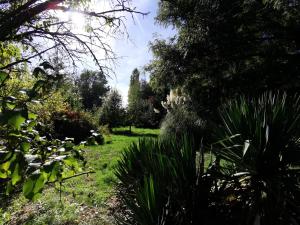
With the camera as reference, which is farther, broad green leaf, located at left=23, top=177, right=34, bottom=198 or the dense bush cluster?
the dense bush cluster

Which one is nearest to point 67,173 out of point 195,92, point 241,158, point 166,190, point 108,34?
point 166,190

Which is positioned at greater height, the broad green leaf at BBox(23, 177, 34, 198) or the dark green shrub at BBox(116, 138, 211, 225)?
the broad green leaf at BBox(23, 177, 34, 198)

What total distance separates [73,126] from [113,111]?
9.13m

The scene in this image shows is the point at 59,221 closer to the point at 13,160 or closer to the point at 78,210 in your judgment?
the point at 78,210

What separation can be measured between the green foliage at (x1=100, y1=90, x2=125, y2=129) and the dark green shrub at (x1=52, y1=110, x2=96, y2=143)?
24.4 feet

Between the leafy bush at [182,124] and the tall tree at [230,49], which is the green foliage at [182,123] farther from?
the tall tree at [230,49]

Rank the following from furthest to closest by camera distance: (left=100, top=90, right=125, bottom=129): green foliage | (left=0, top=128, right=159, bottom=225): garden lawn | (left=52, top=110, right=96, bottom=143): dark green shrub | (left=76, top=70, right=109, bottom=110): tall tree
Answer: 1. (left=76, top=70, right=109, bottom=110): tall tree
2. (left=100, top=90, right=125, bottom=129): green foliage
3. (left=52, top=110, right=96, bottom=143): dark green shrub
4. (left=0, top=128, right=159, bottom=225): garden lawn

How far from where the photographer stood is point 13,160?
116 centimetres

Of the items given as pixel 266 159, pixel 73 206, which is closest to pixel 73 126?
pixel 73 206

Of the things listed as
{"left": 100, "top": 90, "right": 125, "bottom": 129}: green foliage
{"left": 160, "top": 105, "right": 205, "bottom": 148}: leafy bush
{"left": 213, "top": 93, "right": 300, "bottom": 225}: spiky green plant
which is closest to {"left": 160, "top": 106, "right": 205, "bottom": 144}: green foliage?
{"left": 160, "top": 105, "right": 205, "bottom": 148}: leafy bush

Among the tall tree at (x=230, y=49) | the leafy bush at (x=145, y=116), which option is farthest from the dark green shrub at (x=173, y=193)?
the leafy bush at (x=145, y=116)

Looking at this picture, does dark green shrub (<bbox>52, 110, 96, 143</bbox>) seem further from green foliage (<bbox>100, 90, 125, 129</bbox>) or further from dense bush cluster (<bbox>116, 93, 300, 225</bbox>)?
dense bush cluster (<bbox>116, 93, 300, 225</bbox>)

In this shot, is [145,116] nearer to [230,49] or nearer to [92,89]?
[230,49]

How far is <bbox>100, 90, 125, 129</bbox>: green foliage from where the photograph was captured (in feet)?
89.3
